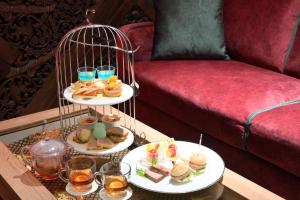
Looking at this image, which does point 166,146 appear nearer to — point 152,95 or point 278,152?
point 278,152

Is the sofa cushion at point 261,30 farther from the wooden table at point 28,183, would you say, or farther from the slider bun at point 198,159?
the slider bun at point 198,159

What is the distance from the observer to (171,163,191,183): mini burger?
4.49 ft

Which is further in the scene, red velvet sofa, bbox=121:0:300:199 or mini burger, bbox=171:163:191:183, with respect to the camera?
red velvet sofa, bbox=121:0:300:199

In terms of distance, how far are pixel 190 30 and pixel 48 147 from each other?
1293mm

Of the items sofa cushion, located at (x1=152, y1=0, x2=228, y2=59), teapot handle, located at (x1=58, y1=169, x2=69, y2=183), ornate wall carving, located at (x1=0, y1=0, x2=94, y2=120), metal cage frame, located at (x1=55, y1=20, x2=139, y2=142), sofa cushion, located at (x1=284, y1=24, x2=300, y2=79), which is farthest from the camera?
ornate wall carving, located at (x1=0, y1=0, x2=94, y2=120)

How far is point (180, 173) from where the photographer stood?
137 cm

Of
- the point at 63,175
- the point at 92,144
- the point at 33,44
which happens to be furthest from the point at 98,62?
the point at 63,175

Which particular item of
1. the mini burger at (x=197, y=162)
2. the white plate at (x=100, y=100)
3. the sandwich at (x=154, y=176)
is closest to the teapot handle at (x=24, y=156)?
the white plate at (x=100, y=100)

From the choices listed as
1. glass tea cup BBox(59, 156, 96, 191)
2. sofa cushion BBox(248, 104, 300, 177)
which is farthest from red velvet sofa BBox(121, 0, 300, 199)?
glass tea cup BBox(59, 156, 96, 191)

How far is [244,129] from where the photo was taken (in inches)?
73.6

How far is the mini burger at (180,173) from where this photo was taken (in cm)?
137

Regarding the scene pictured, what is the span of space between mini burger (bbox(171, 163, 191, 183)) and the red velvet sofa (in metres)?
0.54

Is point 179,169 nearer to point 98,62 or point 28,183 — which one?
point 28,183

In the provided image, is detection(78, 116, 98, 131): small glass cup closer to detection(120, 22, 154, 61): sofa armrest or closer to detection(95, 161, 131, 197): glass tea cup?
detection(95, 161, 131, 197): glass tea cup
